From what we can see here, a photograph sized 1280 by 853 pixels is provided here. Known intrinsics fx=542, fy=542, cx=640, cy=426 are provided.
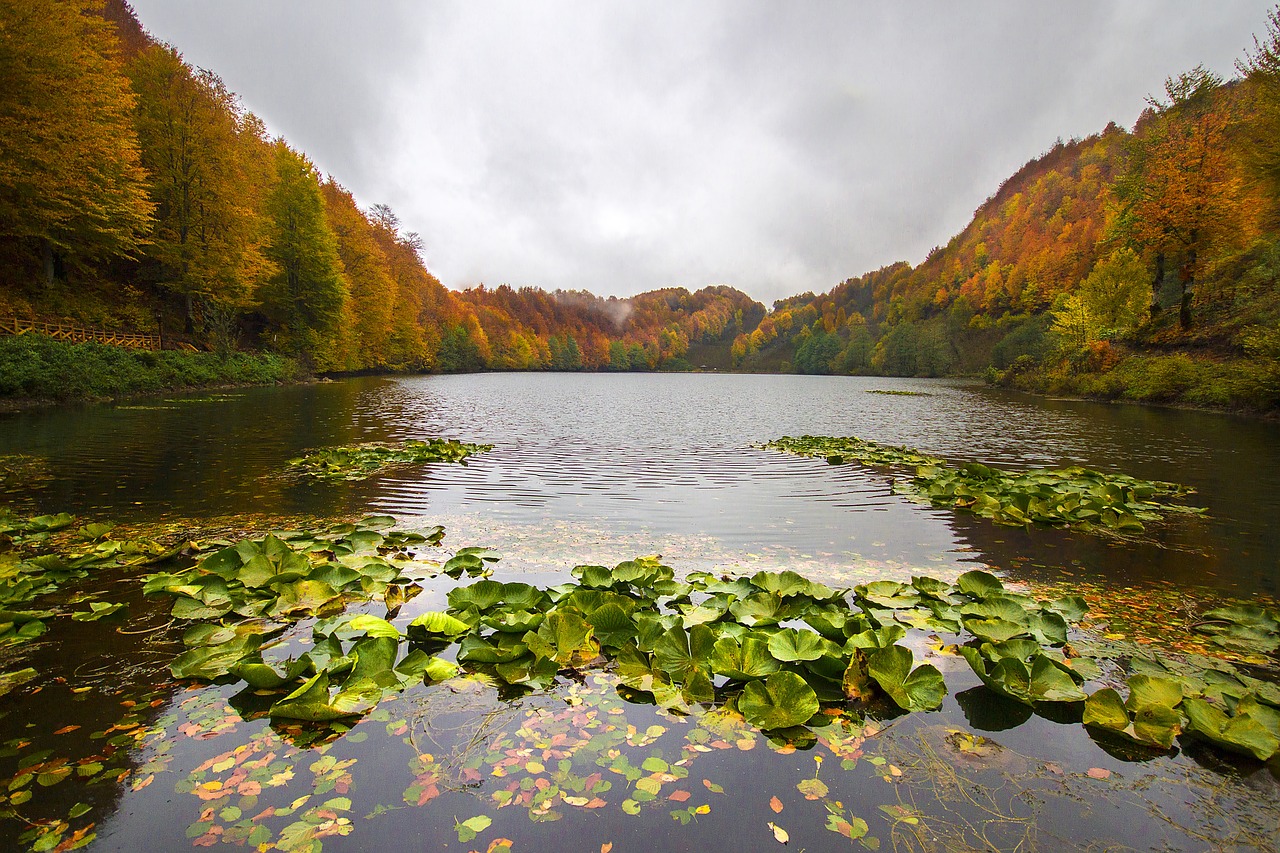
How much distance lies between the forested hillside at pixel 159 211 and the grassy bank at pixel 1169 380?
156ft

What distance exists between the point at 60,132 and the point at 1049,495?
3492 centimetres

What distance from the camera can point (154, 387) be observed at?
24.5m

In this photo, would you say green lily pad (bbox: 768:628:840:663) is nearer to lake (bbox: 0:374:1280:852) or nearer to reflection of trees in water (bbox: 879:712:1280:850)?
lake (bbox: 0:374:1280:852)

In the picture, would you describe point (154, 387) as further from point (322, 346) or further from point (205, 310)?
point (322, 346)

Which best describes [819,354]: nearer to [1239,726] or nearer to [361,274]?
[361,274]

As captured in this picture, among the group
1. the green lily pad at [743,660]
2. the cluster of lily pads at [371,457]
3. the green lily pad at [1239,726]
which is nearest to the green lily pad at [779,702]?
the green lily pad at [743,660]

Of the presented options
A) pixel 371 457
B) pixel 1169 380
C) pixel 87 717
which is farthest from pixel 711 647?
pixel 1169 380

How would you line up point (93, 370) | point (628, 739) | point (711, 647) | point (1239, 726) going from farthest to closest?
point (93, 370) → point (711, 647) → point (628, 739) → point (1239, 726)

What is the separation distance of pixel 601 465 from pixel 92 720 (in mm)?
9986

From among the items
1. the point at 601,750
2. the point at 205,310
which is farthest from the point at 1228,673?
the point at 205,310

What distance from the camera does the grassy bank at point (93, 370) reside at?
1836 cm

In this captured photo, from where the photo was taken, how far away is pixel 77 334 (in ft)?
80.2

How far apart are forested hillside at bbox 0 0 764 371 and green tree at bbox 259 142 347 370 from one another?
107mm

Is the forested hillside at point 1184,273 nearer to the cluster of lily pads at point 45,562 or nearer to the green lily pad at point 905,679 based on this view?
the green lily pad at point 905,679
